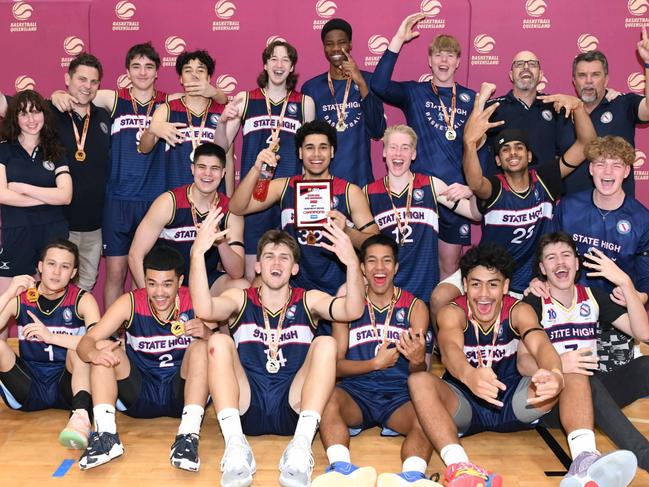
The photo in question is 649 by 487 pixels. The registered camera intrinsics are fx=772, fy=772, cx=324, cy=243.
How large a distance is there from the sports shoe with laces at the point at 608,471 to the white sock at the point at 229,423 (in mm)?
1769

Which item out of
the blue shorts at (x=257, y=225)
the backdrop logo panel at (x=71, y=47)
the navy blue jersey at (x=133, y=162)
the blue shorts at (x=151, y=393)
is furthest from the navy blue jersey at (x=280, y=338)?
the backdrop logo panel at (x=71, y=47)

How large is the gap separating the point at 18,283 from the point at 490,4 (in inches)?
181

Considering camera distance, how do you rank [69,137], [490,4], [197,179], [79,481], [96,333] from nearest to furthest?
A: 1. [79,481]
2. [96,333]
3. [197,179]
4. [69,137]
5. [490,4]

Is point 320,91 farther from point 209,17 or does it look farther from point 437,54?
point 209,17

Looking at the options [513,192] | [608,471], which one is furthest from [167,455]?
[513,192]

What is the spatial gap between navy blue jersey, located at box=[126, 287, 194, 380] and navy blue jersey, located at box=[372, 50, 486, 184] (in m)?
2.35

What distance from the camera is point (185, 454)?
425 centimetres

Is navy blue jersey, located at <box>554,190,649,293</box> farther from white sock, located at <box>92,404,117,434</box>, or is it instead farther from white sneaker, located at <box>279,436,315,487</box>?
white sock, located at <box>92,404,117,434</box>

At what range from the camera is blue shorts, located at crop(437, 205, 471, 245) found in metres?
5.98

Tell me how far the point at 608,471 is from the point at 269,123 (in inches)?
140

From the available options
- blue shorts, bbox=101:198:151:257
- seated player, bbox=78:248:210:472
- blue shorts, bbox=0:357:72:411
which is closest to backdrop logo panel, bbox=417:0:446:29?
blue shorts, bbox=101:198:151:257

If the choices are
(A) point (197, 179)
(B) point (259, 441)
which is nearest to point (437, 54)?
(A) point (197, 179)

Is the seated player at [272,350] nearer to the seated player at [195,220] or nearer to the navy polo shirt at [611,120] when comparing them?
the seated player at [195,220]

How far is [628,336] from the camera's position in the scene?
4922mm
